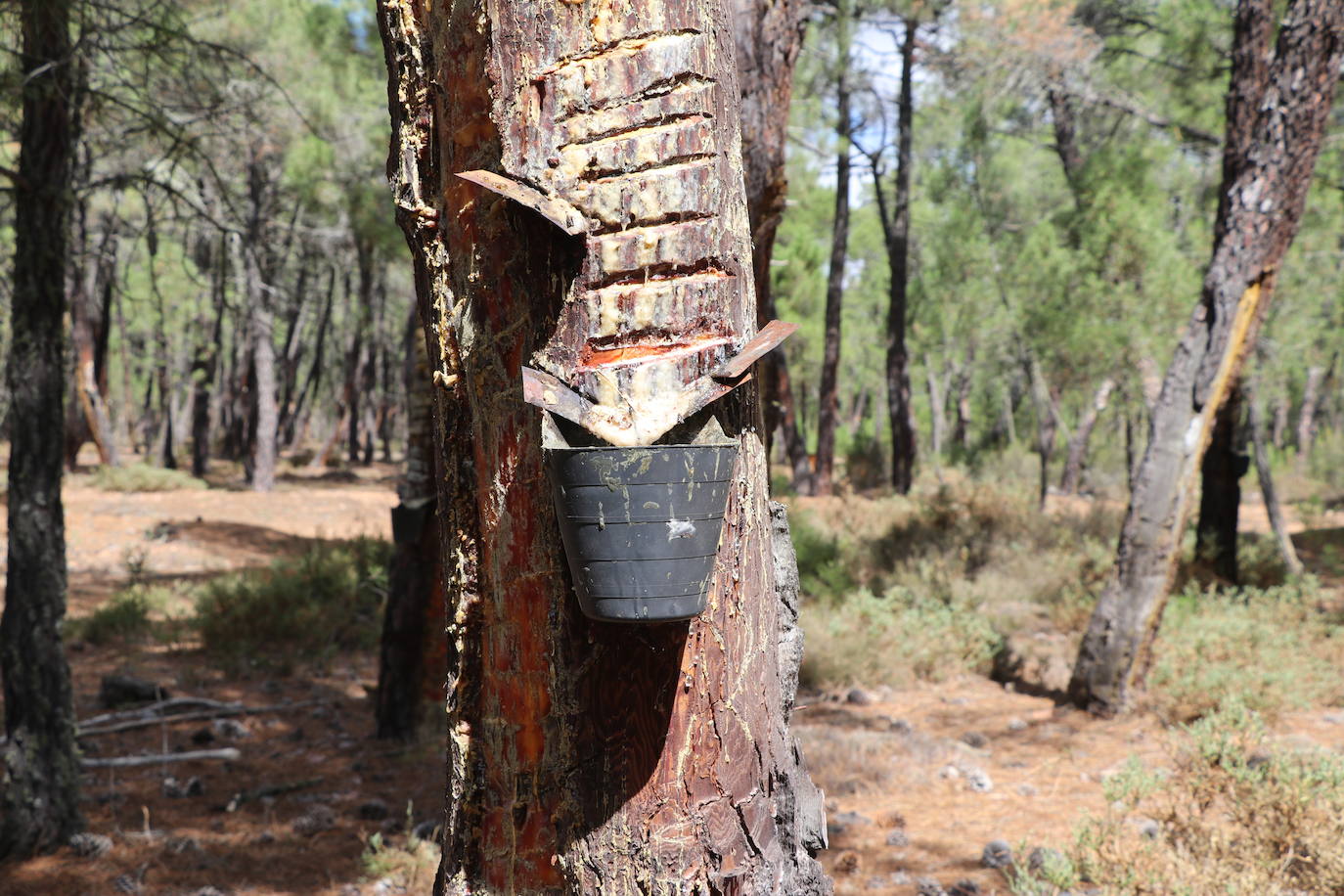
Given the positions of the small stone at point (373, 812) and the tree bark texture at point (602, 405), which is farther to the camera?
the small stone at point (373, 812)

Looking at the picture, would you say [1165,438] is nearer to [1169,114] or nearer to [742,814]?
[742,814]

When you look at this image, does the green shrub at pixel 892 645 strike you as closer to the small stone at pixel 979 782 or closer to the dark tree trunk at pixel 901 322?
the small stone at pixel 979 782

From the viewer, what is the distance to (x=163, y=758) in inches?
179

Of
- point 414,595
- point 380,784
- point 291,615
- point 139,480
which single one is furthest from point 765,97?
point 139,480

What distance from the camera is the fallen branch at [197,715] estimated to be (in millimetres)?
4902

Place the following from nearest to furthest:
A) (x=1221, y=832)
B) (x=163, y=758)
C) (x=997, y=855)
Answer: (x=1221, y=832) → (x=997, y=855) → (x=163, y=758)

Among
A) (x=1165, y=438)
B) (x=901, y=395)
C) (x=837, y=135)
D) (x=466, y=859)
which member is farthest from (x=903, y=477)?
(x=466, y=859)

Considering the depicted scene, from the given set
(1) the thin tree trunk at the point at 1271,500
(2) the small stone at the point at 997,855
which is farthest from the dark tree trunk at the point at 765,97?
(1) the thin tree trunk at the point at 1271,500

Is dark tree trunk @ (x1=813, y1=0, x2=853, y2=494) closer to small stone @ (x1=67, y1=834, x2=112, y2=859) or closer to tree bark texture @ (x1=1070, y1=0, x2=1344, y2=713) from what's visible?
tree bark texture @ (x1=1070, y1=0, x2=1344, y2=713)

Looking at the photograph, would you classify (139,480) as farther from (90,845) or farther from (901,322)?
(90,845)

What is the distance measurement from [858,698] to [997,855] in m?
2.33

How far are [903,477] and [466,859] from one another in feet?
44.6

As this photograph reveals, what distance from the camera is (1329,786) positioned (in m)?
Result: 3.16

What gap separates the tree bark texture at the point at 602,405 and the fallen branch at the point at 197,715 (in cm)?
429
